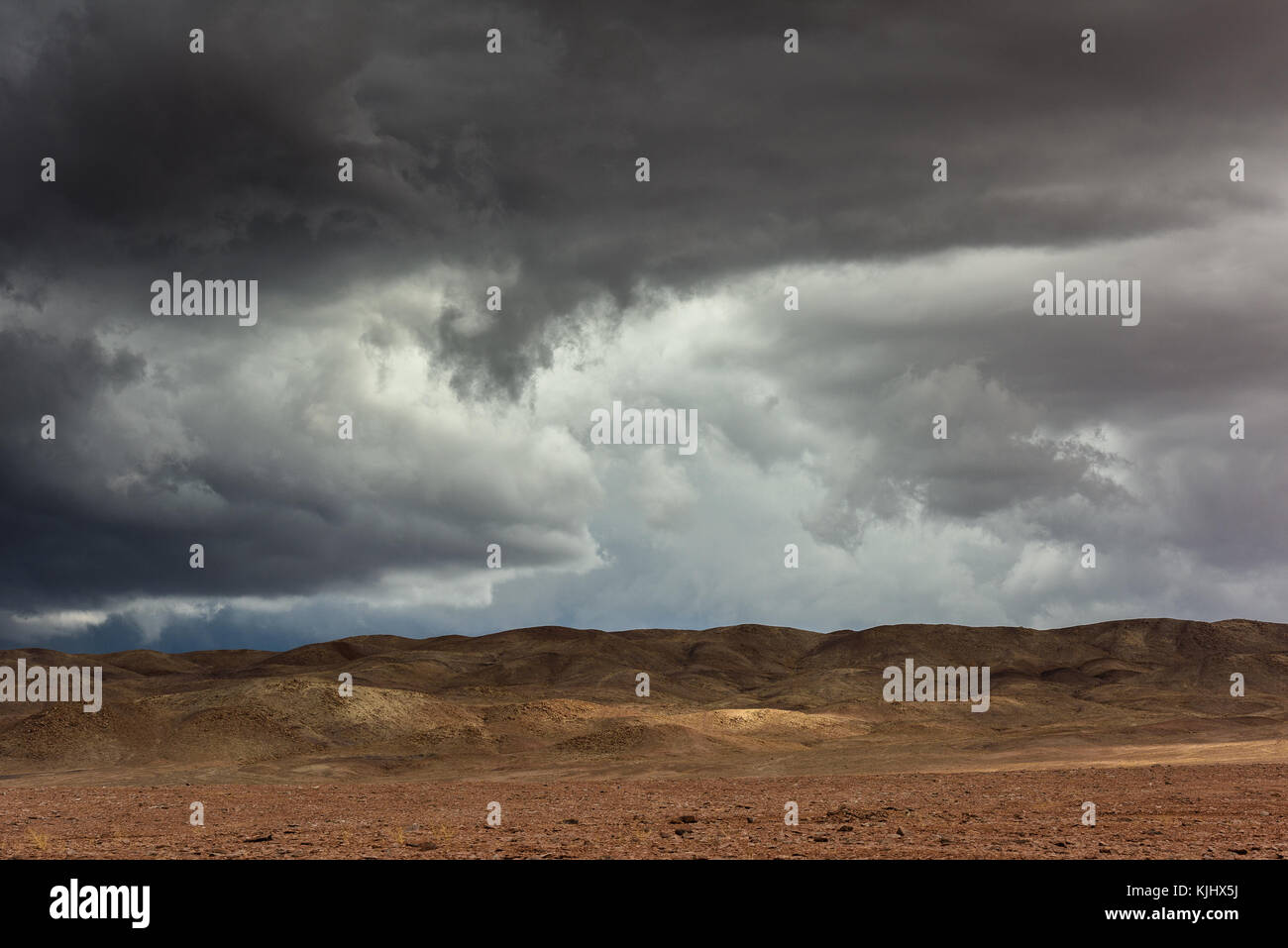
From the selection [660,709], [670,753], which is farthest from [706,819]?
[660,709]

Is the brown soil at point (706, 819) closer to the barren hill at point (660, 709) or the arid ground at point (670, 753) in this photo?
the arid ground at point (670, 753)

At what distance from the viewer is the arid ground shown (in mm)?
23766

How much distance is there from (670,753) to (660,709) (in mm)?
35362

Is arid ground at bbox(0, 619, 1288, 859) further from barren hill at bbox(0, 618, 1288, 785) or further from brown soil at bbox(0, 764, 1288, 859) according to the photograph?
barren hill at bbox(0, 618, 1288, 785)

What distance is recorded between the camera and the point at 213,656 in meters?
157

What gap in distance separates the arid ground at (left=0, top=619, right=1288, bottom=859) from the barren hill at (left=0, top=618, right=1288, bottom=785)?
0.35 meters

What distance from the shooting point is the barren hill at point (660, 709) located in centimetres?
5666

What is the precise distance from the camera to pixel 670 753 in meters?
62.2

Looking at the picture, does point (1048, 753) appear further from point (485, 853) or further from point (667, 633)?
point (667, 633)

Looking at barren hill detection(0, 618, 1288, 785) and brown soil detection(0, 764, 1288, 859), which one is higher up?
brown soil detection(0, 764, 1288, 859)

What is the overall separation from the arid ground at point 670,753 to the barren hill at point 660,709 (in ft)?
1.15

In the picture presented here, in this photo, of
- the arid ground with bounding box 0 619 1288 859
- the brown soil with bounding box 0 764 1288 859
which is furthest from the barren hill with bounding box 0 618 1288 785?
the brown soil with bounding box 0 764 1288 859

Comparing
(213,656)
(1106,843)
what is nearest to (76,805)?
(1106,843)
